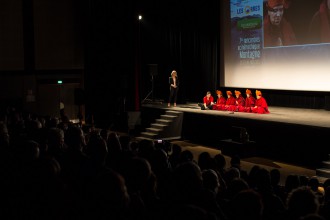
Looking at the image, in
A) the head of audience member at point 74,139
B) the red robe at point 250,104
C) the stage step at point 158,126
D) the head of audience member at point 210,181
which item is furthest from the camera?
the stage step at point 158,126

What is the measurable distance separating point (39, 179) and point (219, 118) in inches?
410

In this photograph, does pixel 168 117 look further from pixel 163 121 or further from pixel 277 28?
pixel 277 28

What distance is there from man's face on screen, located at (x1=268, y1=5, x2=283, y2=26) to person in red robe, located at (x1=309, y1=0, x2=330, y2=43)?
4.14ft

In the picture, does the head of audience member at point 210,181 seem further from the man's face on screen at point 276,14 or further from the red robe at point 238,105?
the man's face on screen at point 276,14

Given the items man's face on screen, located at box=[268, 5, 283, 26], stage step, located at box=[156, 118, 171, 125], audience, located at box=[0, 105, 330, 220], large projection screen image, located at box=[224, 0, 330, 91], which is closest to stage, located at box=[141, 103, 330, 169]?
stage step, located at box=[156, 118, 171, 125]

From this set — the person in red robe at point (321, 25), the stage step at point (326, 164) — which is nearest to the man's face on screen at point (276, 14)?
the person in red robe at point (321, 25)

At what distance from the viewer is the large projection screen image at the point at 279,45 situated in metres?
13.3

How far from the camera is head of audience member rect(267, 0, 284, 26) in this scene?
1439cm

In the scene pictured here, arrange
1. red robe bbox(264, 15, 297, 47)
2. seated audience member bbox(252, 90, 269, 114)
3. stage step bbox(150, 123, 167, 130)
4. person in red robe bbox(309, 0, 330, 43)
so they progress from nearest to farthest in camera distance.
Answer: person in red robe bbox(309, 0, 330, 43) < seated audience member bbox(252, 90, 269, 114) < red robe bbox(264, 15, 297, 47) < stage step bbox(150, 123, 167, 130)

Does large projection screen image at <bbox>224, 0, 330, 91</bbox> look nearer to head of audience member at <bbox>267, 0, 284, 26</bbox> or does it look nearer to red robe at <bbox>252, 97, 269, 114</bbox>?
head of audience member at <bbox>267, 0, 284, 26</bbox>

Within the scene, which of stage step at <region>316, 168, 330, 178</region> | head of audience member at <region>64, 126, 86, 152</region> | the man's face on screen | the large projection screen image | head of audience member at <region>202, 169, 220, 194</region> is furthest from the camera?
the man's face on screen

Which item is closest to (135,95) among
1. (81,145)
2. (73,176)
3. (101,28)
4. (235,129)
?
(101,28)

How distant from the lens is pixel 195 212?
111 inches

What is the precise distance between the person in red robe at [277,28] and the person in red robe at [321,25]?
0.70 m
